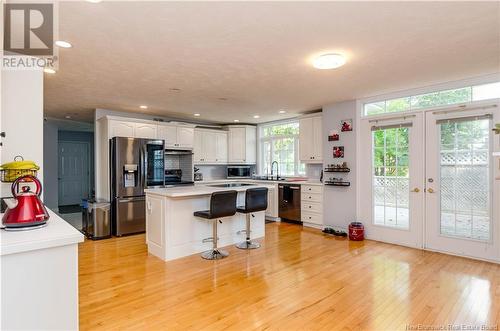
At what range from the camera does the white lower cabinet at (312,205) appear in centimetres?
559

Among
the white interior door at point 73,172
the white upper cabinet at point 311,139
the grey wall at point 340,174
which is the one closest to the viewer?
the grey wall at point 340,174

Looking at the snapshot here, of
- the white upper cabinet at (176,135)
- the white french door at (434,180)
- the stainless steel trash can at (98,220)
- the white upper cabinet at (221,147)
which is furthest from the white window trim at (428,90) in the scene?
the stainless steel trash can at (98,220)

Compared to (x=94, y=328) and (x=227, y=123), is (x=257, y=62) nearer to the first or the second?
(x=94, y=328)

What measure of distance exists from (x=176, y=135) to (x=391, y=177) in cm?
436

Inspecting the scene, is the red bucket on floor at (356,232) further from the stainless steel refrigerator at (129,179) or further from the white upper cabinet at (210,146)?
the stainless steel refrigerator at (129,179)

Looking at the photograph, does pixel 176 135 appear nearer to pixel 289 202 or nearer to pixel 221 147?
pixel 221 147

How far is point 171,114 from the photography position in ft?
21.1

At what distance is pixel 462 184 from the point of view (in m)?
3.91

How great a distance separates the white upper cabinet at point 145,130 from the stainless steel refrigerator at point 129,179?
342mm

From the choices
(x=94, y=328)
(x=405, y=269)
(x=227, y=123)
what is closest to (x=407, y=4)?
(x=405, y=269)

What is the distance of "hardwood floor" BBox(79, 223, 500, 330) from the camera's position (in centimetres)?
232

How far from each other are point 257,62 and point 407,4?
1524 mm

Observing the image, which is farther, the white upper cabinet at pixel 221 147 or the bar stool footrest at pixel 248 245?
the white upper cabinet at pixel 221 147

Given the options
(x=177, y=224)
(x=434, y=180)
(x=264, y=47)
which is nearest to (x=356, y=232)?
(x=434, y=180)
